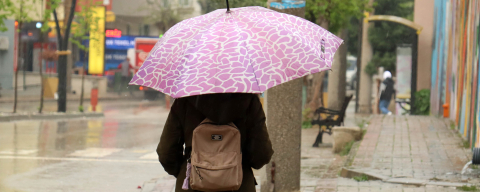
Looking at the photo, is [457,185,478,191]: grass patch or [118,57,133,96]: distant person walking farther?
[118,57,133,96]: distant person walking

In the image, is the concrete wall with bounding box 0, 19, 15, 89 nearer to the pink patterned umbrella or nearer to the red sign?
the red sign

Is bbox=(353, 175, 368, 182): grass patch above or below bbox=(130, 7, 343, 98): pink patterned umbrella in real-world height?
below

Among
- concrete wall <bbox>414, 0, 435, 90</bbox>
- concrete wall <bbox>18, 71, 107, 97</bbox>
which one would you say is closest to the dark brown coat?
concrete wall <bbox>414, 0, 435, 90</bbox>

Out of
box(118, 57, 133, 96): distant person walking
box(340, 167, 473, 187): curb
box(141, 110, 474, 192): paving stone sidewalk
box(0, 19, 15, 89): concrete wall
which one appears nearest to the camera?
box(340, 167, 473, 187): curb

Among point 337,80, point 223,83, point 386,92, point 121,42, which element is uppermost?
point 121,42

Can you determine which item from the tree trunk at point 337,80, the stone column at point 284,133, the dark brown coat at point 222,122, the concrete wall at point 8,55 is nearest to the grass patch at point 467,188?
the stone column at point 284,133

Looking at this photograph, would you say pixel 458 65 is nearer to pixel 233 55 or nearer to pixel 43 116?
pixel 233 55

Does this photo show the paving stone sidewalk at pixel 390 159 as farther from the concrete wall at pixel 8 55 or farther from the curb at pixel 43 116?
the concrete wall at pixel 8 55

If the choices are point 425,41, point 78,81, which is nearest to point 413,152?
point 425,41

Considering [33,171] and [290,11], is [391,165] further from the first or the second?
[33,171]

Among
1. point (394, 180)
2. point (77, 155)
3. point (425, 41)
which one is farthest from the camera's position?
point (425, 41)

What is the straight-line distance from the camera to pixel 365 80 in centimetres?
2161

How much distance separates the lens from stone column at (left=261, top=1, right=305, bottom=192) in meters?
5.53

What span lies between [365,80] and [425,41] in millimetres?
Answer: 2636
